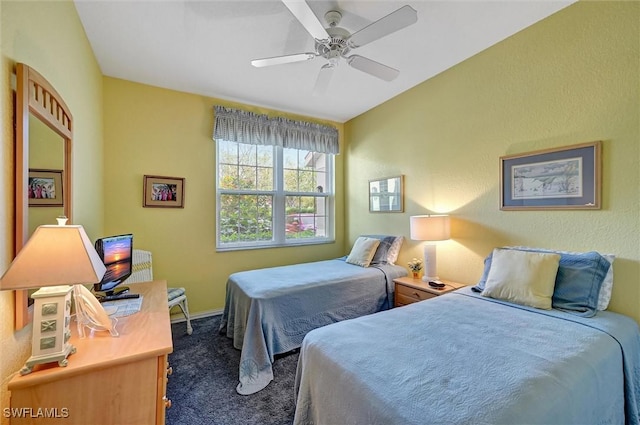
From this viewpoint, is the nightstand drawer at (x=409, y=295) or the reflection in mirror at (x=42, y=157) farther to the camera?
the nightstand drawer at (x=409, y=295)

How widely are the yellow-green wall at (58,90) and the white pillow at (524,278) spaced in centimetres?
262

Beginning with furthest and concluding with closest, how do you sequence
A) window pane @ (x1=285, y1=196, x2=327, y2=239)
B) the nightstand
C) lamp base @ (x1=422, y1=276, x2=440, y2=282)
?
window pane @ (x1=285, y1=196, x2=327, y2=239)
lamp base @ (x1=422, y1=276, x2=440, y2=282)
the nightstand

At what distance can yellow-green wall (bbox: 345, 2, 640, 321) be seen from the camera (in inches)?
69.7

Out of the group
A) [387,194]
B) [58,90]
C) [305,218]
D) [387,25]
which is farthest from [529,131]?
[58,90]

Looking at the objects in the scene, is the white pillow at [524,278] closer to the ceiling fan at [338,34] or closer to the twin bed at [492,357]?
the twin bed at [492,357]

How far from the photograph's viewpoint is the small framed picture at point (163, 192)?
9.98 feet

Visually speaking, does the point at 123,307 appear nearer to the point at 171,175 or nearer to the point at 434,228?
the point at 171,175

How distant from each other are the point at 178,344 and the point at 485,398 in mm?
2654

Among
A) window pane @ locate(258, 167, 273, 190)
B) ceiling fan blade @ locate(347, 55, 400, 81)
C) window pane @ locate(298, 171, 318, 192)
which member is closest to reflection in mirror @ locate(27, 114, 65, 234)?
ceiling fan blade @ locate(347, 55, 400, 81)

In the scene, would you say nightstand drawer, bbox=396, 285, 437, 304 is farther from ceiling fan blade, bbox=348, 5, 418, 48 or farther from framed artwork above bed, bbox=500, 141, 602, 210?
ceiling fan blade, bbox=348, 5, 418, 48

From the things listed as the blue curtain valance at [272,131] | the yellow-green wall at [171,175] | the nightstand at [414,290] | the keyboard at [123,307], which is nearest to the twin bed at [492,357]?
the nightstand at [414,290]

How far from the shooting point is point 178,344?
8.57 feet

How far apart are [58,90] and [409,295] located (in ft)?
10.2

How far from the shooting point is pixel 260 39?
2.26 metres
